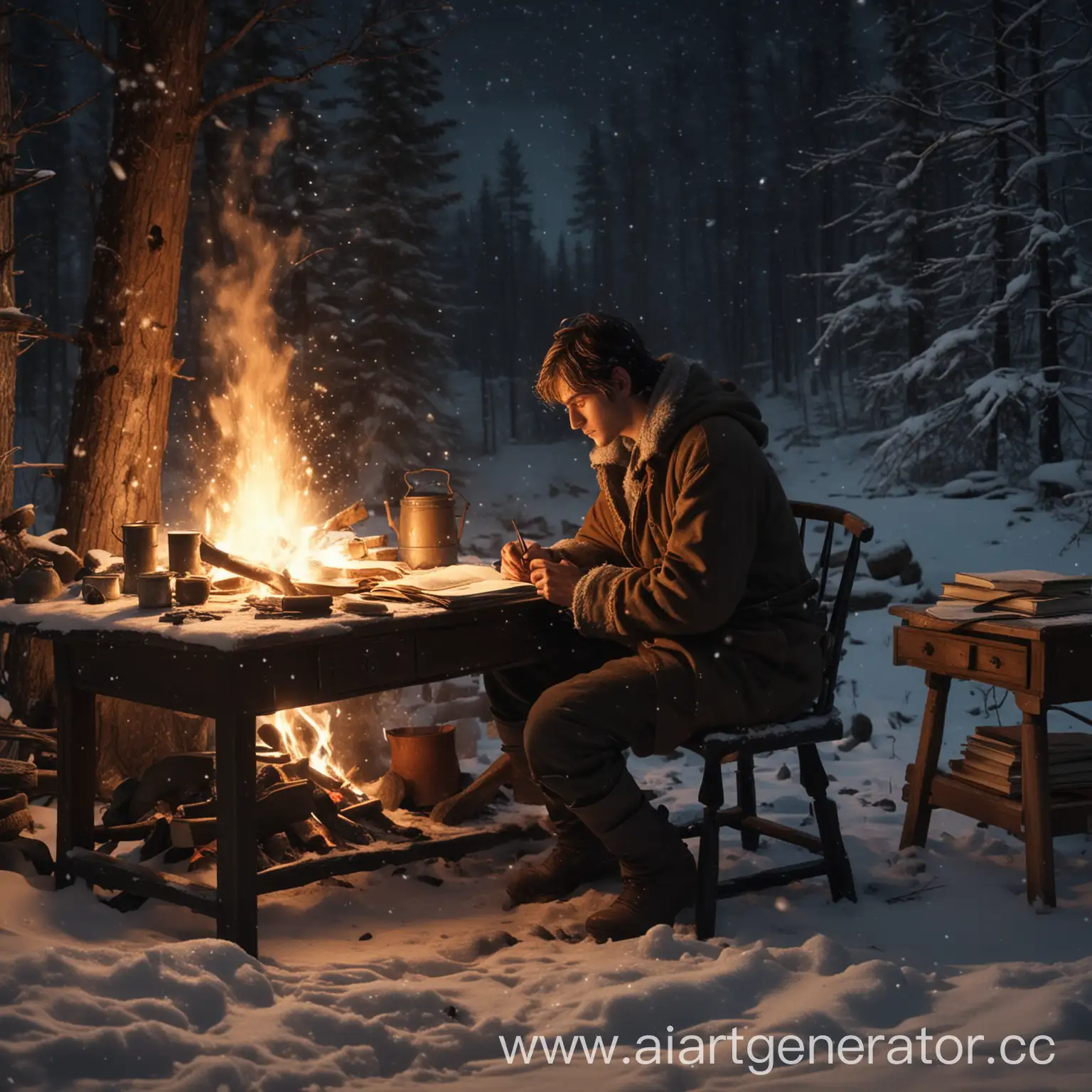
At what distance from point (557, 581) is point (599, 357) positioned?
0.74 m

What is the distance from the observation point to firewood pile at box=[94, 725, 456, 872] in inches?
162

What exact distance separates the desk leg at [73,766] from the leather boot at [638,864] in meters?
1.70

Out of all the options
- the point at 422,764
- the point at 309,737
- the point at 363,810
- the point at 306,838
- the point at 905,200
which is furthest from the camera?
the point at 905,200

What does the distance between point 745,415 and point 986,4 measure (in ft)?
40.9

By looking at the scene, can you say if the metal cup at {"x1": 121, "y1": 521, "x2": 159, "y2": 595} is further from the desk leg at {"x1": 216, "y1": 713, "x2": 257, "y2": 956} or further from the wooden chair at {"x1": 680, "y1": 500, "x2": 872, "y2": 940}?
the wooden chair at {"x1": 680, "y1": 500, "x2": 872, "y2": 940}

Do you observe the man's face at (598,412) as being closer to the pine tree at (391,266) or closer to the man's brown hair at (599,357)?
the man's brown hair at (599,357)

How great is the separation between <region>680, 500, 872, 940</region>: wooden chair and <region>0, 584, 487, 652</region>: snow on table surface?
1.00m

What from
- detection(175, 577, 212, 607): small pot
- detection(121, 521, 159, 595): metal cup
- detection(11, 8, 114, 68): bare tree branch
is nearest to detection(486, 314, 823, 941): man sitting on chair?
detection(175, 577, 212, 607): small pot

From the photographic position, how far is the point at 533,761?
3500mm

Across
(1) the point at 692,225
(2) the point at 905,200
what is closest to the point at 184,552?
(2) the point at 905,200

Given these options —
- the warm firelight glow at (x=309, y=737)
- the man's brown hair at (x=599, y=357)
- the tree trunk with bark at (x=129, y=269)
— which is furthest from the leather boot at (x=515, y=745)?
the tree trunk with bark at (x=129, y=269)

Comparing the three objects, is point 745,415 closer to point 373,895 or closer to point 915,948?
point 915,948

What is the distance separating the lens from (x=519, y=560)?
13.1ft

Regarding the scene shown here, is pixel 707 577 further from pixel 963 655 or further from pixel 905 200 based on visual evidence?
pixel 905 200
